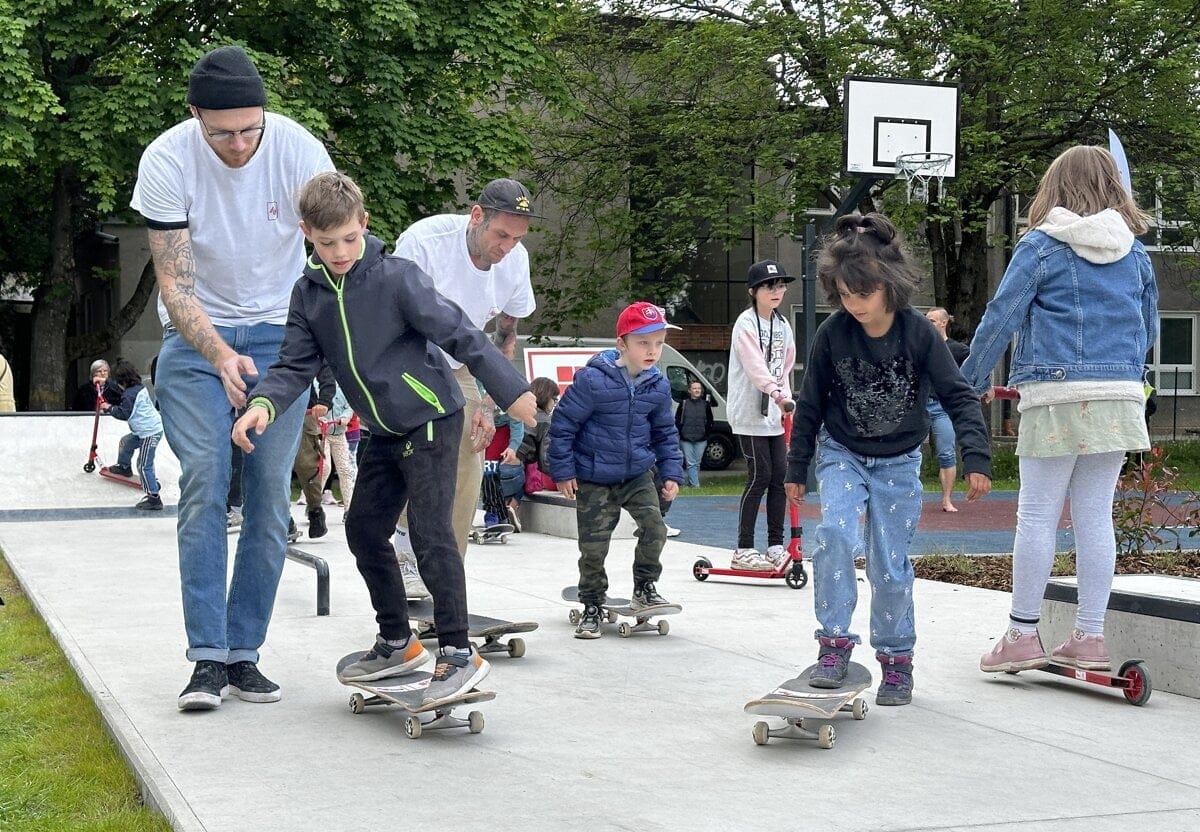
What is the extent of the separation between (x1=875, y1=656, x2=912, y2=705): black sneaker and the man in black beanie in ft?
7.19

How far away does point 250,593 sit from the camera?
519 centimetres

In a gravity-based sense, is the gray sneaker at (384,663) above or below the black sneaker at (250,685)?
above

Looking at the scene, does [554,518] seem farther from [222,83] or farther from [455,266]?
[222,83]

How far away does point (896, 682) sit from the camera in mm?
5121

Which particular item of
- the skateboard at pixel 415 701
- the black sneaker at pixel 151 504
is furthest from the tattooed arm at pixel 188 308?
the black sneaker at pixel 151 504

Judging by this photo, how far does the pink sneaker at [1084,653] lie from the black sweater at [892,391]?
96 centimetres

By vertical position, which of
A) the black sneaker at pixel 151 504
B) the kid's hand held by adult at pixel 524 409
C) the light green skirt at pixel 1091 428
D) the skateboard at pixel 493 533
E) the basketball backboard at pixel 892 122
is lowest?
the black sneaker at pixel 151 504

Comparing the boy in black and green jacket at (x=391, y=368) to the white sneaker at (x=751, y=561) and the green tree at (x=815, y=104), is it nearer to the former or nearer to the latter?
the white sneaker at (x=751, y=561)

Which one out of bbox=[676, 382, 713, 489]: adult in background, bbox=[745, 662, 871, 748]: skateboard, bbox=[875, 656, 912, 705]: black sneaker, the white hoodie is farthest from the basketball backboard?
bbox=[745, 662, 871, 748]: skateboard

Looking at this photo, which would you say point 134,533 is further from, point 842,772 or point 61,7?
point 61,7

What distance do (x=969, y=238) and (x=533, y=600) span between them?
18.5 meters

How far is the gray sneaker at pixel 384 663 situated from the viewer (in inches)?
193

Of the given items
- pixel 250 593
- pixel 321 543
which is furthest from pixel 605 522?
pixel 321 543

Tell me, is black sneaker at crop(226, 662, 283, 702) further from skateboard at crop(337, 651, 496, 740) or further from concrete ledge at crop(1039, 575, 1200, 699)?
concrete ledge at crop(1039, 575, 1200, 699)
